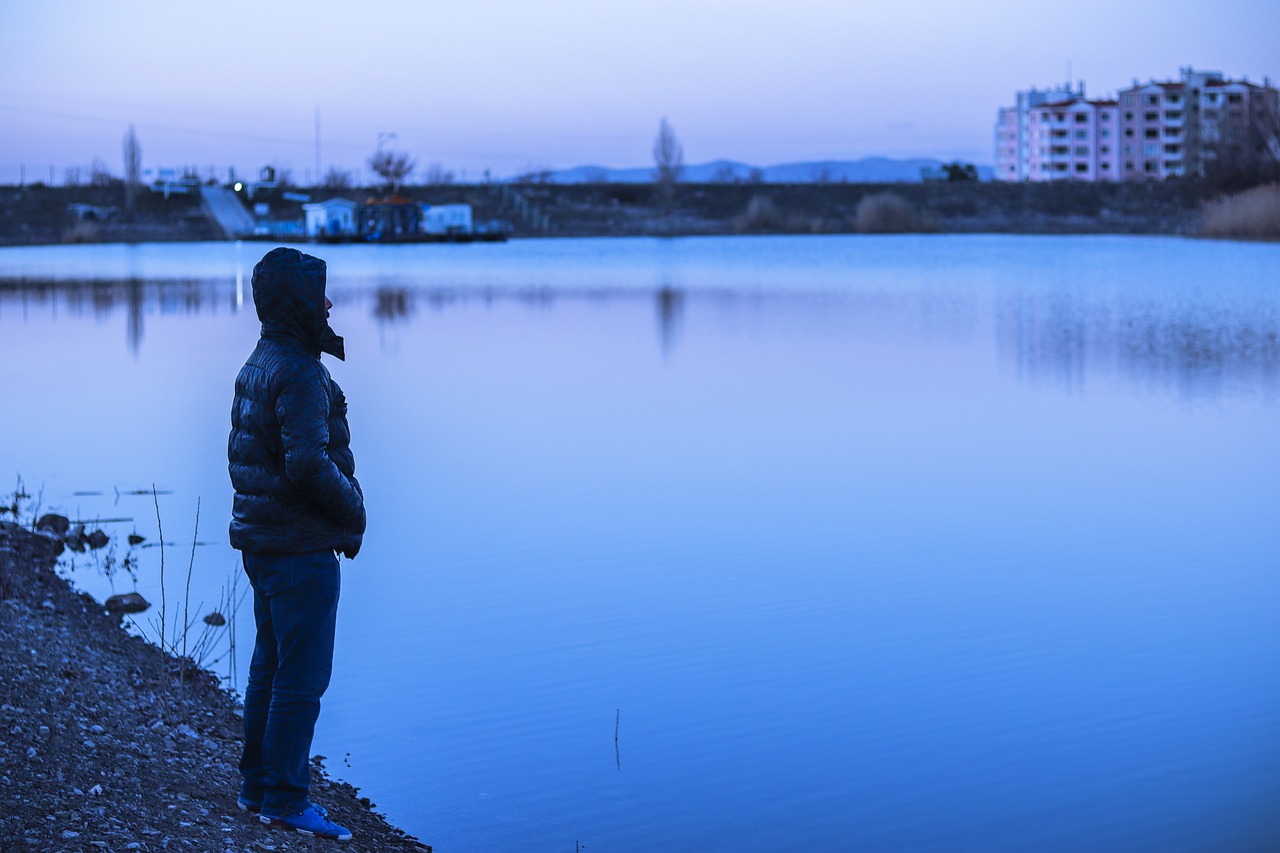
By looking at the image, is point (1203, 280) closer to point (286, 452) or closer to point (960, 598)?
point (960, 598)

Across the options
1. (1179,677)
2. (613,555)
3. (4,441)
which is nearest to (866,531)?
(613,555)

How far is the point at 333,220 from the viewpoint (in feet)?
257

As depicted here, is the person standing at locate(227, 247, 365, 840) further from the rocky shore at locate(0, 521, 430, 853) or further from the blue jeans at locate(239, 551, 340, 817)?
the rocky shore at locate(0, 521, 430, 853)

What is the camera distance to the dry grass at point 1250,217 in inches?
2074

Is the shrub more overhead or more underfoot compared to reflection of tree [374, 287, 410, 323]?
more overhead

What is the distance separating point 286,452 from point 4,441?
11.6 metres

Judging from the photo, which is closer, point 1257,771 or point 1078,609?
point 1257,771

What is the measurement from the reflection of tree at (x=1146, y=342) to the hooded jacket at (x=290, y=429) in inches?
590

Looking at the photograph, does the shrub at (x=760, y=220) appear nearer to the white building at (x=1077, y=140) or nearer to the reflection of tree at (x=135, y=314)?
the reflection of tree at (x=135, y=314)

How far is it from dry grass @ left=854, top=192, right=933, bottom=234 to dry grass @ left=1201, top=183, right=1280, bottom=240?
27909 mm

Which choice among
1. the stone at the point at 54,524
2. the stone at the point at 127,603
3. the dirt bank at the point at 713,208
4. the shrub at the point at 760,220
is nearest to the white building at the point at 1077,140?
the dirt bank at the point at 713,208

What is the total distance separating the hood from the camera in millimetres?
4234

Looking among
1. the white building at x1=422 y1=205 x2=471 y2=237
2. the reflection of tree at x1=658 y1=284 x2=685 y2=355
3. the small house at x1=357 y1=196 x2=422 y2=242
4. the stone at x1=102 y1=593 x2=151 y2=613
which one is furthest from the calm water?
the white building at x1=422 y1=205 x2=471 y2=237

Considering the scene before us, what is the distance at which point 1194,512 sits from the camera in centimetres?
1088
